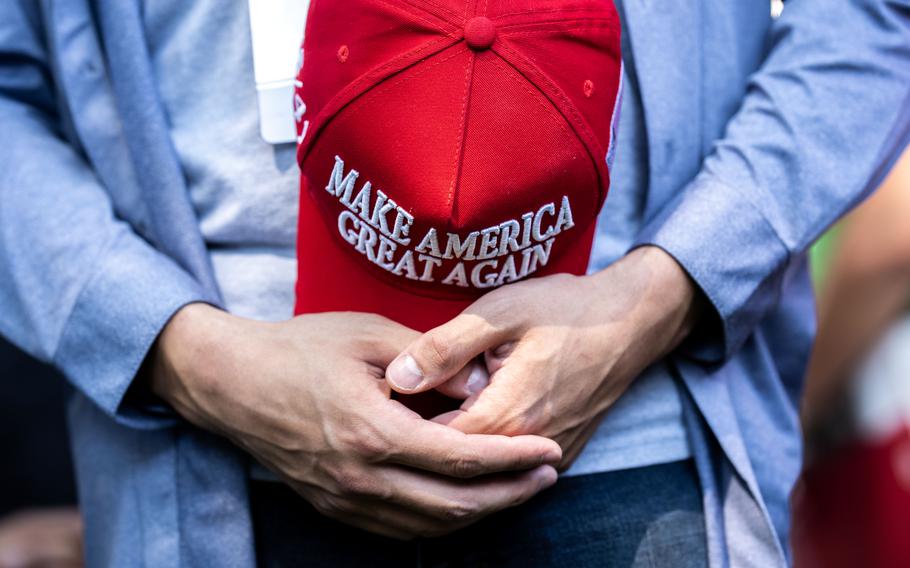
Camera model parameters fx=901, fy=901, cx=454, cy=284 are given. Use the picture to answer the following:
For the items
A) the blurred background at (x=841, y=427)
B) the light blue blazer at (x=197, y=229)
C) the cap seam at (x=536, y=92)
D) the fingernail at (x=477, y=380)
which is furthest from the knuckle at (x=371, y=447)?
the blurred background at (x=841, y=427)

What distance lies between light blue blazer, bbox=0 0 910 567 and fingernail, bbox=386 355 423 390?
240 mm

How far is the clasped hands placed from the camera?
2.55ft

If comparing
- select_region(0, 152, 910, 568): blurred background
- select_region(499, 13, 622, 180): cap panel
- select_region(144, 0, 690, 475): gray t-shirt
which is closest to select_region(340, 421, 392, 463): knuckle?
select_region(144, 0, 690, 475): gray t-shirt

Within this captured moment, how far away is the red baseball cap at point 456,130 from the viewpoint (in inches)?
28.9

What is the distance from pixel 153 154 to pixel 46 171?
0.12 metres

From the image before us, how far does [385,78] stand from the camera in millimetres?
Answer: 750

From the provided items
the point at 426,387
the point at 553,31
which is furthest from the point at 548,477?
the point at 553,31

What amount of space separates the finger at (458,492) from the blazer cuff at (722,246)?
25 centimetres

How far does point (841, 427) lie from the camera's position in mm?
1837

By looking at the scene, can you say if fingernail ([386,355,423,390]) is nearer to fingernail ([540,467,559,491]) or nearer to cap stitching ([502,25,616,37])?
fingernail ([540,467,559,491])

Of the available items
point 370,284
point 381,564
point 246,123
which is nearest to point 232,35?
point 246,123

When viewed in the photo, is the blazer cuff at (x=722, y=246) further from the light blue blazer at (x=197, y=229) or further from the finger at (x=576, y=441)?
the finger at (x=576, y=441)

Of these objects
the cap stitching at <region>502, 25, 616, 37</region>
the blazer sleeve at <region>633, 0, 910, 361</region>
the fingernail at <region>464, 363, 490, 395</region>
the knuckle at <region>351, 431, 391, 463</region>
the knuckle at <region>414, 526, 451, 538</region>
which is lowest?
the knuckle at <region>414, 526, 451, 538</region>

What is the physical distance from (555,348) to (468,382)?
0.09 m
